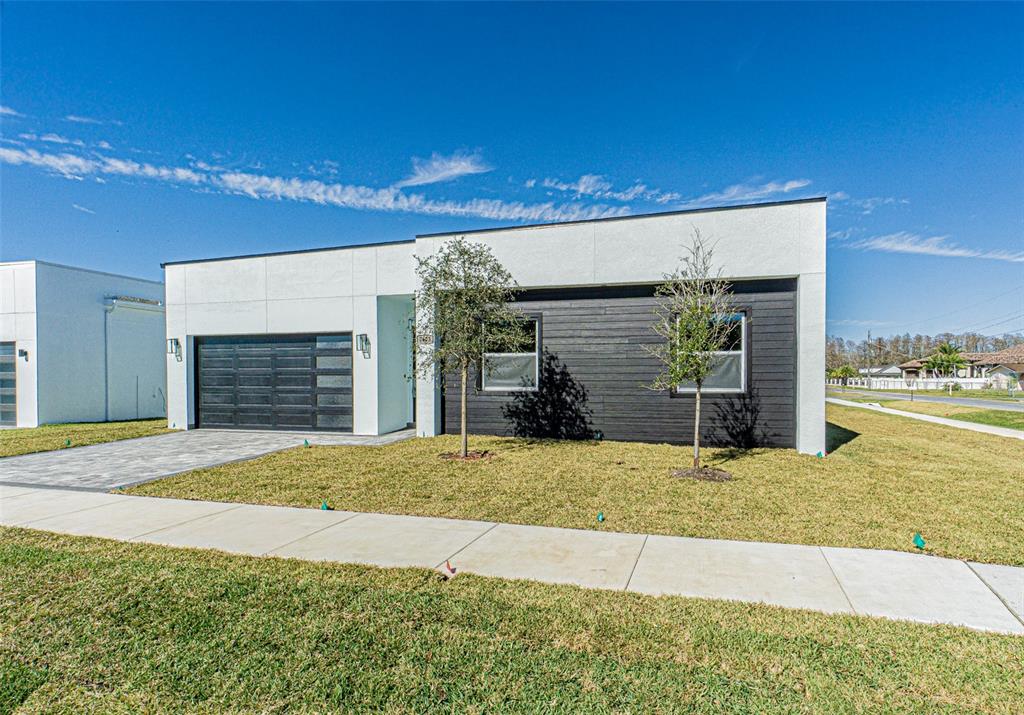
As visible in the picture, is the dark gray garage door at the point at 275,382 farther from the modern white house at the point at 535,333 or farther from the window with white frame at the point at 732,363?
Answer: the window with white frame at the point at 732,363

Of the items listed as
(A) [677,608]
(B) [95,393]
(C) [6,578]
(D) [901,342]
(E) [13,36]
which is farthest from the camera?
(D) [901,342]

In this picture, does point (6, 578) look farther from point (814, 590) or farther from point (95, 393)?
point (95, 393)

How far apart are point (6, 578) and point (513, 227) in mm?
9163

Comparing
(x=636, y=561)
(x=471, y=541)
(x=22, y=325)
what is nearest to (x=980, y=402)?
(x=636, y=561)

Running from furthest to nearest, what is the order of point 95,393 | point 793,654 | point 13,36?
point 95,393, point 13,36, point 793,654

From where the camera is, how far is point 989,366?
6444cm

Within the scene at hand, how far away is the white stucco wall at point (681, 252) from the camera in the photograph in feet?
29.5

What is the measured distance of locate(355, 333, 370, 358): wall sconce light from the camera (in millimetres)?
11922

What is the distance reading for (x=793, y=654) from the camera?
8.83 feet

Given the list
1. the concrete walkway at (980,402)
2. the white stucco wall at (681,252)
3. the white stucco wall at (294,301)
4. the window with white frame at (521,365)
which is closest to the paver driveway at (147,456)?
the white stucco wall at (294,301)

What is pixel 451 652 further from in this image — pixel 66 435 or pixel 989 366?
pixel 989 366

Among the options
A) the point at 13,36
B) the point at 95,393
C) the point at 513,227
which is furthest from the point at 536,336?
the point at 95,393

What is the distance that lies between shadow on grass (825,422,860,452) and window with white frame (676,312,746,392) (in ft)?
7.16

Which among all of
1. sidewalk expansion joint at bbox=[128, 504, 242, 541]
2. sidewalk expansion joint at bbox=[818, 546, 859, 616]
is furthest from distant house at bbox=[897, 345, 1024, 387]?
sidewalk expansion joint at bbox=[128, 504, 242, 541]
